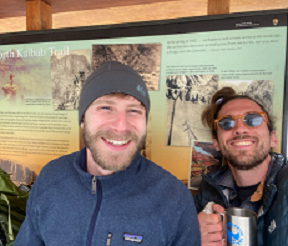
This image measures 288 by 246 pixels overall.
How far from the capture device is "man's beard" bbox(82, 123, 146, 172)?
101 cm

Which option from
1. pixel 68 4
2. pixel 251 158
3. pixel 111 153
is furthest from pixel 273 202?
pixel 68 4

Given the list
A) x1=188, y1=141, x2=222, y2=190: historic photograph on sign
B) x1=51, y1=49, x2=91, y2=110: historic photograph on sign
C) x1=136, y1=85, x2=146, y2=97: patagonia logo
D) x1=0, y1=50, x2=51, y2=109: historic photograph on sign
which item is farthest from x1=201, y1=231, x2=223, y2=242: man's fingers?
x1=0, y1=50, x2=51, y2=109: historic photograph on sign

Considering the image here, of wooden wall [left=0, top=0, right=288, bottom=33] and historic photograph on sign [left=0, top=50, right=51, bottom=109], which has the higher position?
wooden wall [left=0, top=0, right=288, bottom=33]

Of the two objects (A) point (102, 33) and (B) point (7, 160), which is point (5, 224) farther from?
(A) point (102, 33)

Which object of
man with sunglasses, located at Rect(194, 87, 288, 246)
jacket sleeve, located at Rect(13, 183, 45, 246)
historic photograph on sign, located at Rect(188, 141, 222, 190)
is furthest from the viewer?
historic photograph on sign, located at Rect(188, 141, 222, 190)

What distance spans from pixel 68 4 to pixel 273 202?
1.77 m

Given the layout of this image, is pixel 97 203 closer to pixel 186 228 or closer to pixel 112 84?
pixel 186 228

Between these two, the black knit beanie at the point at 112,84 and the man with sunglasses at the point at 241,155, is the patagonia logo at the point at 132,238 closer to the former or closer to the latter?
the man with sunglasses at the point at 241,155

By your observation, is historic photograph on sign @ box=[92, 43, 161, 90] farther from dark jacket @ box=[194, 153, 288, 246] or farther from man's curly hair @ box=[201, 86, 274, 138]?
dark jacket @ box=[194, 153, 288, 246]

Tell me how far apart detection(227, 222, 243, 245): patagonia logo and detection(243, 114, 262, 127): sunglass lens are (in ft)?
2.04

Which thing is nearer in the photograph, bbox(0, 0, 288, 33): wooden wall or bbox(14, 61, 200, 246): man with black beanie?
bbox(14, 61, 200, 246): man with black beanie

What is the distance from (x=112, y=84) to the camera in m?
1.00

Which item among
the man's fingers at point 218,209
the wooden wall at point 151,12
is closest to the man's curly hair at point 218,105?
the man's fingers at point 218,209

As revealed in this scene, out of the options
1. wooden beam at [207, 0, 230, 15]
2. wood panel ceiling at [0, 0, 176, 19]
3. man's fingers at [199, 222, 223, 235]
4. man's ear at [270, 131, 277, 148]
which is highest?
wood panel ceiling at [0, 0, 176, 19]
